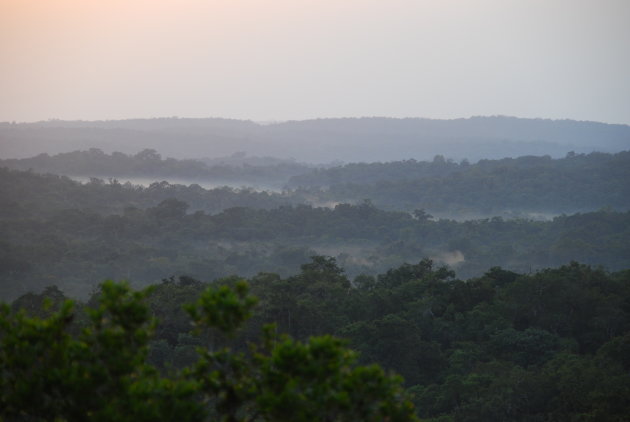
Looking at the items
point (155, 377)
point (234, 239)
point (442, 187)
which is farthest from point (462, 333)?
point (442, 187)

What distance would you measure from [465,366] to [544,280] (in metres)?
5.09

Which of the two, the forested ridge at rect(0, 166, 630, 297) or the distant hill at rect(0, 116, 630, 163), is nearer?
the forested ridge at rect(0, 166, 630, 297)

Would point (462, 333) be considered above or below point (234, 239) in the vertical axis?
above

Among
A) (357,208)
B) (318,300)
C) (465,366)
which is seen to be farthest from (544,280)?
(357,208)

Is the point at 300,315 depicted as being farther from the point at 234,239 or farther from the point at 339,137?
the point at 339,137

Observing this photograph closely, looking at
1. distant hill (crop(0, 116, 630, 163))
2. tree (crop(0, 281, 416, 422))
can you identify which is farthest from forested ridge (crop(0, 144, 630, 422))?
distant hill (crop(0, 116, 630, 163))

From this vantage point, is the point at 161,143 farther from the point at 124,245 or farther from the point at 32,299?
the point at 32,299

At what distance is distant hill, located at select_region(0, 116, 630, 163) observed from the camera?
116 metres

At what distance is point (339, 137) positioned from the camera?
165250 millimetres

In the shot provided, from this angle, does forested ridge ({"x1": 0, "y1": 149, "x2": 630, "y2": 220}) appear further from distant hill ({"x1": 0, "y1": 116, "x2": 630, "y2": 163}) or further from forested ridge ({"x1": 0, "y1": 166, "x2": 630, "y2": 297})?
distant hill ({"x1": 0, "y1": 116, "x2": 630, "y2": 163})

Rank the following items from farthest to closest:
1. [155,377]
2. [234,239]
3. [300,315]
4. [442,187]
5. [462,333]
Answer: [442,187] → [234,239] → [462,333] → [300,315] → [155,377]

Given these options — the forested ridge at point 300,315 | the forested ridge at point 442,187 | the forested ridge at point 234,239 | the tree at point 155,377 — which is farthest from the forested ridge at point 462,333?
the forested ridge at point 442,187

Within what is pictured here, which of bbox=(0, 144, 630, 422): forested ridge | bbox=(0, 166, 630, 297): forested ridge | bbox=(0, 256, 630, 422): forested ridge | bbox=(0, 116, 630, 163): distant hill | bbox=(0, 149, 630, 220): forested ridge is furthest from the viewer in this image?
bbox=(0, 116, 630, 163): distant hill

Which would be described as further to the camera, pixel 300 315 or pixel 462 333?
pixel 462 333
